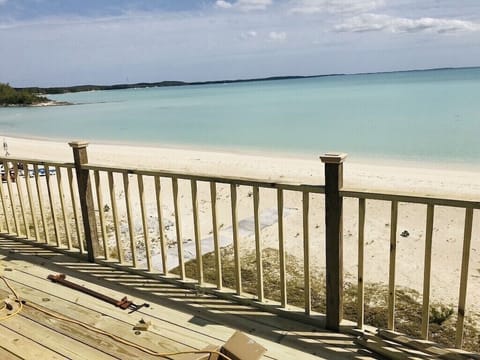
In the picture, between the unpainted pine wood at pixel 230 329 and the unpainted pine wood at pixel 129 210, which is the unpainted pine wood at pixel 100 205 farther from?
the unpainted pine wood at pixel 230 329

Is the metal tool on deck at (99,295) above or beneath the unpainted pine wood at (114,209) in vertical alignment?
beneath

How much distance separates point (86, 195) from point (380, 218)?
443 cm

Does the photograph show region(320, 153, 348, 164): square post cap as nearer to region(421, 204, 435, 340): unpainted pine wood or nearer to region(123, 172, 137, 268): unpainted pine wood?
region(421, 204, 435, 340): unpainted pine wood

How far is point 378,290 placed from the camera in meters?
3.89

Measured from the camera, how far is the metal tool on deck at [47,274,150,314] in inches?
116

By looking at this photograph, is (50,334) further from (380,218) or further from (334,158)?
(380,218)

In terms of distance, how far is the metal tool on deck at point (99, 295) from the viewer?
295 cm

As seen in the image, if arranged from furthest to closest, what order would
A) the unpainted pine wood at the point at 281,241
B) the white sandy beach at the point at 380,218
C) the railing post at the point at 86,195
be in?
the white sandy beach at the point at 380,218, the railing post at the point at 86,195, the unpainted pine wood at the point at 281,241

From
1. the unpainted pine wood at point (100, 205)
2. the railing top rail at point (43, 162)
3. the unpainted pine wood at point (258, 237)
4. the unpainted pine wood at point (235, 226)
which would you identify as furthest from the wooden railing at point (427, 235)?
the railing top rail at point (43, 162)

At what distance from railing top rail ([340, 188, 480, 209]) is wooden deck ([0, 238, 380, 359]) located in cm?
89

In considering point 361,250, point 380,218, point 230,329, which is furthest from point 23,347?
point 380,218

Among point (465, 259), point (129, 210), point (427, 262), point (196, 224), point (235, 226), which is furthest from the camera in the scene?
point (129, 210)

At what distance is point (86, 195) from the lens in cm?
363

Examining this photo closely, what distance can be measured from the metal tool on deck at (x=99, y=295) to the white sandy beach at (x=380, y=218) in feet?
4.32
